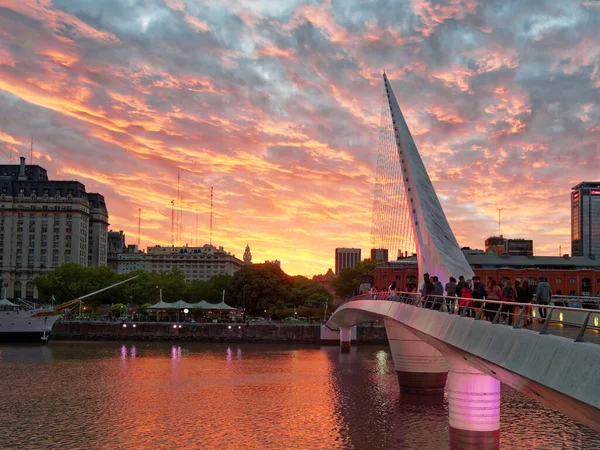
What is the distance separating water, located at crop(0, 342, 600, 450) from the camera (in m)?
32.2

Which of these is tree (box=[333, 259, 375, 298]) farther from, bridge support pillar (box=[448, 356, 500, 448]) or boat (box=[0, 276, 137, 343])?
bridge support pillar (box=[448, 356, 500, 448])

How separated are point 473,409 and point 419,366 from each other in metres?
21.9

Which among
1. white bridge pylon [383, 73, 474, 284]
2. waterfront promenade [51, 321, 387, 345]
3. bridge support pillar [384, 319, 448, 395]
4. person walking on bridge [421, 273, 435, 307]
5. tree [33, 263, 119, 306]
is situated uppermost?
white bridge pylon [383, 73, 474, 284]

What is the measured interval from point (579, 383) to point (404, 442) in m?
21.0

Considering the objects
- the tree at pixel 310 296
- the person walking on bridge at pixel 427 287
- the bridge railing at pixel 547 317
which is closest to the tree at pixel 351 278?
the tree at pixel 310 296

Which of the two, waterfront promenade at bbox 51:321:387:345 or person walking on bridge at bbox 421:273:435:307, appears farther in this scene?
waterfront promenade at bbox 51:321:387:345

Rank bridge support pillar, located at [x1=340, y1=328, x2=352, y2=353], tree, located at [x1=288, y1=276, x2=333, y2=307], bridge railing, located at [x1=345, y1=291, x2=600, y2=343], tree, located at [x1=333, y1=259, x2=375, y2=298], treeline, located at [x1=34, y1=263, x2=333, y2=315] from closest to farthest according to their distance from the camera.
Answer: bridge railing, located at [x1=345, y1=291, x2=600, y2=343] < bridge support pillar, located at [x1=340, y1=328, x2=352, y2=353] < treeline, located at [x1=34, y1=263, x2=333, y2=315] < tree, located at [x1=288, y1=276, x2=333, y2=307] < tree, located at [x1=333, y1=259, x2=375, y2=298]

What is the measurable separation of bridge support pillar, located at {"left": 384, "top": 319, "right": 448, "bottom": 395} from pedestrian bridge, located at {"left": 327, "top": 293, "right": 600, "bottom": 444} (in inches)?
442

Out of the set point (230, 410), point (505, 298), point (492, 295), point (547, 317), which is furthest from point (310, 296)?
point (547, 317)

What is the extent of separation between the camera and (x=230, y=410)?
40531 mm

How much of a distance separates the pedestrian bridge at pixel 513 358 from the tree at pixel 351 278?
141 metres

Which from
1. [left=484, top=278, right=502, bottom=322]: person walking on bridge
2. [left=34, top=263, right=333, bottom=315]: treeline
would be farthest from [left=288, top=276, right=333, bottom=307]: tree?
[left=484, top=278, right=502, bottom=322]: person walking on bridge

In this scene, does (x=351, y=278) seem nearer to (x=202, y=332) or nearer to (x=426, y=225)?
(x=202, y=332)

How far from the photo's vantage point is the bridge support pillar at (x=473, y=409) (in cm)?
2467
